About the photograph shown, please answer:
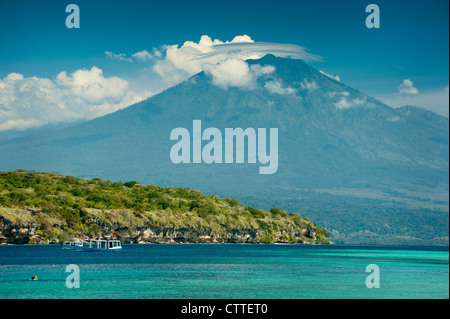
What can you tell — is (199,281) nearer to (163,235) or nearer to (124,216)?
(124,216)

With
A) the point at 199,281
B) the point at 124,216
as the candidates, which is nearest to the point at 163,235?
the point at 124,216

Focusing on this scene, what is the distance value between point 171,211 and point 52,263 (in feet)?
193

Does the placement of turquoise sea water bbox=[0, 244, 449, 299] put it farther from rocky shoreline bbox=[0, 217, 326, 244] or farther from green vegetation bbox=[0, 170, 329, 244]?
green vegetation bbox=[0, 170, 329, 244]

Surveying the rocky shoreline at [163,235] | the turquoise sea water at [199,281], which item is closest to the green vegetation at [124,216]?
the rocky shoreline at [163,235]

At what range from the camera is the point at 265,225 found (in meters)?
130

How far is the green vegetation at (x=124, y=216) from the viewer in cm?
8694

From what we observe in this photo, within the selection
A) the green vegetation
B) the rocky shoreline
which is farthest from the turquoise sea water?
the green vegetation

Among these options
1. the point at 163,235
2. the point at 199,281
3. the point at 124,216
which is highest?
the point at 124,216

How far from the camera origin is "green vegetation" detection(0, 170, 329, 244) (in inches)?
3423

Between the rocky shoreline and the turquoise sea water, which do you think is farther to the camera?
the rocky shoreline

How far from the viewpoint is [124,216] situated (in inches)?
3821

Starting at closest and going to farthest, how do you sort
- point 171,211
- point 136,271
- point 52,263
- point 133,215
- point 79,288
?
point 79,288 → point 136,271 → point 52,263 → point 133,215 → point 171,211
